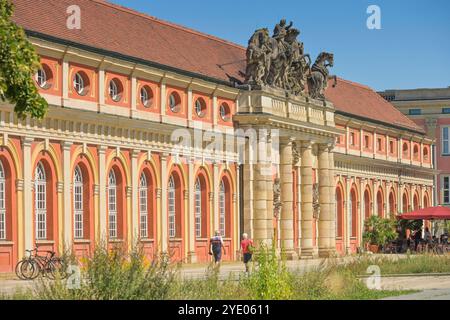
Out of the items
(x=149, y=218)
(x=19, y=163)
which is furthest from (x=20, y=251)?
(x=149, y=218)

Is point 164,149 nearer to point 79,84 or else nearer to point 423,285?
point 79,84

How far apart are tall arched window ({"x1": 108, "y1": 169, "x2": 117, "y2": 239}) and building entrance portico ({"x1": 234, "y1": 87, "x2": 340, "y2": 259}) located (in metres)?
8.64

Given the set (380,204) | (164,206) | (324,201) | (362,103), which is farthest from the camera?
(380,204)

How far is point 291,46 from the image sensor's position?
212 ft

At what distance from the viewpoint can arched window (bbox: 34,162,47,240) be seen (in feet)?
147

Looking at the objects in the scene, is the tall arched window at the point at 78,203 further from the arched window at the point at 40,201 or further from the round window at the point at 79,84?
the round window at the point at 79,84

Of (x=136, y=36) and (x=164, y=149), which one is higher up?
(x=136, y=36)

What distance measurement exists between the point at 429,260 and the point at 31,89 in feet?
83.9

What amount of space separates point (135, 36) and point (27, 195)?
13.1m

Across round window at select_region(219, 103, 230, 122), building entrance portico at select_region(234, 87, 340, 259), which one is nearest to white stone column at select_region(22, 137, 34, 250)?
building entrance portico at select_region(234, 87, 340, 259)

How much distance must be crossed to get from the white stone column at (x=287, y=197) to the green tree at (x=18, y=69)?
39413mm

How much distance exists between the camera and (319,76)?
222 ft

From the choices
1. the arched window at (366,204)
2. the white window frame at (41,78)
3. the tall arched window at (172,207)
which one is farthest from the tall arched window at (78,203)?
the arched window at (366,204)

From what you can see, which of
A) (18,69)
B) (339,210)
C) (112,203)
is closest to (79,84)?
(112,203)
